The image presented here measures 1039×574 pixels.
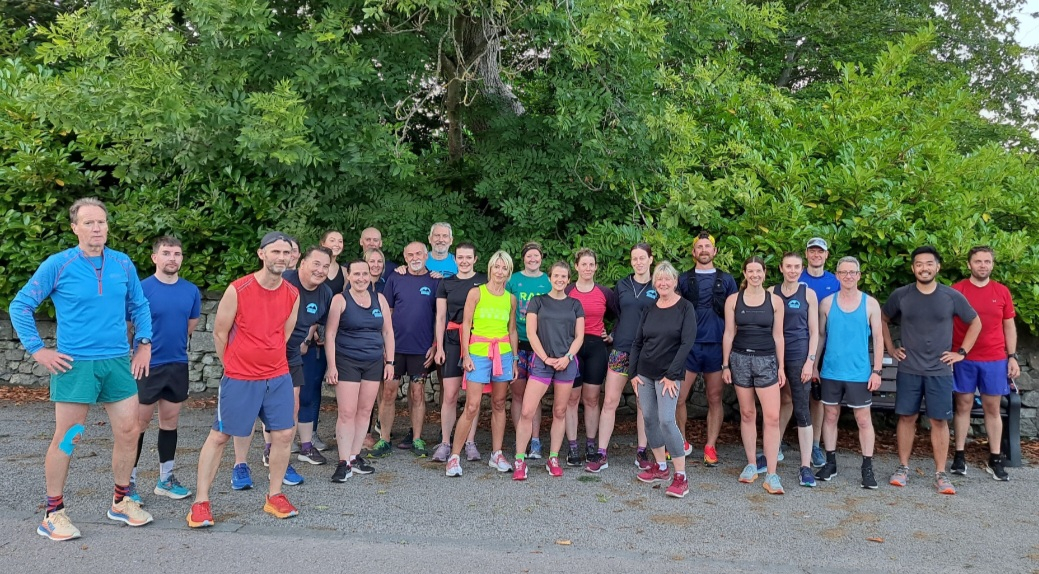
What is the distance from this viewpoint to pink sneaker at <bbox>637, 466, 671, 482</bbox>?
20.3ft

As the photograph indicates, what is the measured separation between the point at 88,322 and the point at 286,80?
8.40 ft

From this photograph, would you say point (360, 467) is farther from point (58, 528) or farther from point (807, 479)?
point (807, 479)

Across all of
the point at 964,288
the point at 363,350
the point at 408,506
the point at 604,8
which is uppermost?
the point at 604,8

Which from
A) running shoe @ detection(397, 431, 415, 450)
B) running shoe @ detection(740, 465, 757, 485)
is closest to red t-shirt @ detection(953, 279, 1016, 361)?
running shoe @ detection(740, 465, 757, 485)

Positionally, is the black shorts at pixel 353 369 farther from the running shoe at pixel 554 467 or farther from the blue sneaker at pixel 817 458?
the blue sneaker at pixel 817 458

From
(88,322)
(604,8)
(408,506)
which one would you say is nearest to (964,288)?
(604,8)

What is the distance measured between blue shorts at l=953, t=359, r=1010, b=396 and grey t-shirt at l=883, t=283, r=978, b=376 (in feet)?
1.34

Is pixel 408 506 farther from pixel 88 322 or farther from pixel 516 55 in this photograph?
pixel 516 55

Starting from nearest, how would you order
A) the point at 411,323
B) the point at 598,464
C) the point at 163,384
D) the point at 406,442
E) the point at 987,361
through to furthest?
the point at 163,384 < the point at 598,464 < the point at 987,361 < the point at 411,323 < the point at 406,442

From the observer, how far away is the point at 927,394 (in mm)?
6445

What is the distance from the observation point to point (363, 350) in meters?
6.16

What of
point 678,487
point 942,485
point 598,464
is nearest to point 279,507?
point 598,464

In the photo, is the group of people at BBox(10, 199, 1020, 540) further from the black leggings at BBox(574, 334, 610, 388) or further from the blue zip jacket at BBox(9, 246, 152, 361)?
the blue zip jacket at BBox(9, 246, 152, 361)

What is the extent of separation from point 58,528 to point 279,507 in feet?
4.15
